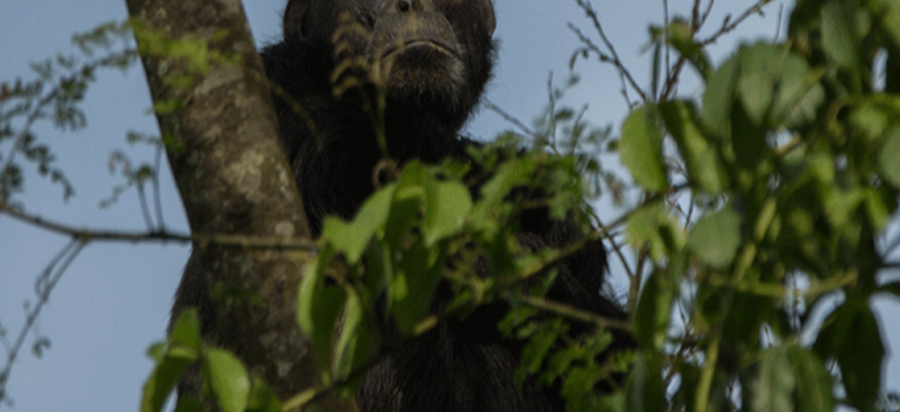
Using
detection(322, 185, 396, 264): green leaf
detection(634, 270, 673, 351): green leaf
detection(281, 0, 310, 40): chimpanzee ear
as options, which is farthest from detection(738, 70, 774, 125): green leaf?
detection(281, 0, 310, 40): chimpanzee ear

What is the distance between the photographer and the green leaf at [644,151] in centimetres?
109

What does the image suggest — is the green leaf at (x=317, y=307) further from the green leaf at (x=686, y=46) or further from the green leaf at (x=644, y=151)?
the green leaf at (x=686, y=46)

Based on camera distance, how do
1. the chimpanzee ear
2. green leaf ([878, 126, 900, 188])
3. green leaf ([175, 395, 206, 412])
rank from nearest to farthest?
green leaf ([878, 126, 900, 188]) → green leaf ([175, 395, 206, 412]) → the chimpanzee ear

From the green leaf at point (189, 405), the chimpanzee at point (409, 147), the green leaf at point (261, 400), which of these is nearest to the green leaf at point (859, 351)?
the green leaf at point (261, 400)

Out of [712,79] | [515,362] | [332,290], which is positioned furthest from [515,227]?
[515,362]

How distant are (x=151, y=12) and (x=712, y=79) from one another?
124cm

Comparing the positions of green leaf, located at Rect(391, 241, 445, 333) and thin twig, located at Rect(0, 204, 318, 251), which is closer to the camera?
green leaf, located at Rect(391, 241, 445, 333)

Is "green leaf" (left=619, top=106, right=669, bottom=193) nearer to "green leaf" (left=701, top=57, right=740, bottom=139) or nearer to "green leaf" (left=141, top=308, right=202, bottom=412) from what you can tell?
"green leaf" (left=701, top=57, right=740, bottom=139)

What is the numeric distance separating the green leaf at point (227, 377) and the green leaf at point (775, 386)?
22.4 inches

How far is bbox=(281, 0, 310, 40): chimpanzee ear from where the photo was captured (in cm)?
510

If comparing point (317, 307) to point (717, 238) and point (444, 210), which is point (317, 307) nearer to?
point (444, 210)

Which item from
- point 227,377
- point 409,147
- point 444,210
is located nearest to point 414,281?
point 444,210

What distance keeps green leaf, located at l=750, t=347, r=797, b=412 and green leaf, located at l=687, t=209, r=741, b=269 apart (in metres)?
0.13

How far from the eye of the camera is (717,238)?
39.2 inches
